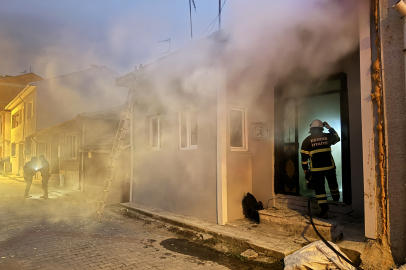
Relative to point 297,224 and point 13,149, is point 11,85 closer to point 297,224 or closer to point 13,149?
point 13,149

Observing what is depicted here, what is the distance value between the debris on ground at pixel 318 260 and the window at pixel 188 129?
3686 millimetres

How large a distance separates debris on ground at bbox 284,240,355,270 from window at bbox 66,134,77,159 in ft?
45.9

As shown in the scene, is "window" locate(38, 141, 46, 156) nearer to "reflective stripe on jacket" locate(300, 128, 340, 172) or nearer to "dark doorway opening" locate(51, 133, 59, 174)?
"dark doorway opening" locate(51, 133, 59, 174)

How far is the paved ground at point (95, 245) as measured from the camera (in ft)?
14.0

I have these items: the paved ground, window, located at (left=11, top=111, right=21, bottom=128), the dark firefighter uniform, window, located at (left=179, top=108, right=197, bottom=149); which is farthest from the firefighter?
window, located at (left=11, top=111, right=21, bottom=128)

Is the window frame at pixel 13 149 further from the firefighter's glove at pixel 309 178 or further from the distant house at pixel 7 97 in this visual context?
the firefighter's glove at pixel 309 178

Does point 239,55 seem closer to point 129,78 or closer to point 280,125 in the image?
point 280,125

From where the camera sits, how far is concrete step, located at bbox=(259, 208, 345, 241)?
4.55m

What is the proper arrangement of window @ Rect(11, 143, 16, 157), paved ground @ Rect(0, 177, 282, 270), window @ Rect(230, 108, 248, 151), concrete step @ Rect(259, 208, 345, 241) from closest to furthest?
1. paved ground @ Rect(0, 177, 282, 270)
2. concrete step @ Rect(259, 208, 345, 241)
3. window @ Rect(230, 108, 248, 151)
4. window @ Rect(11, 143, 16, 157)

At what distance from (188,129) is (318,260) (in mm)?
4297

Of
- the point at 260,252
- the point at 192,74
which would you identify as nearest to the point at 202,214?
the point at 260,252

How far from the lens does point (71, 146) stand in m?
15.9

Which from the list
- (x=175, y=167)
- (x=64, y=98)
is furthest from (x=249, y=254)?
(x=64, y=98)

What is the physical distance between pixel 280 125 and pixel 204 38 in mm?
2614
